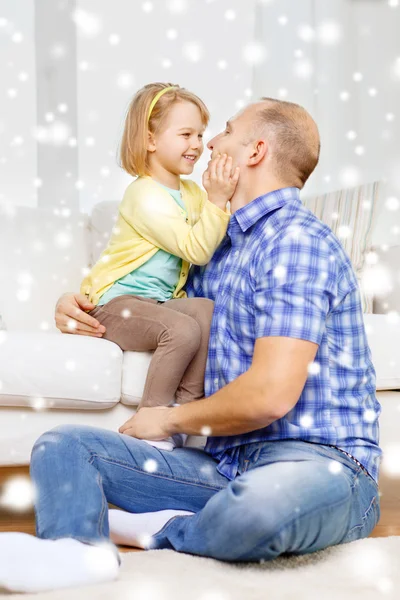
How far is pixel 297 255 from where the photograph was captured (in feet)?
3.97

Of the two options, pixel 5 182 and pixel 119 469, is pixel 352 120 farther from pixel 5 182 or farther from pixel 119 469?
pixel 119 469

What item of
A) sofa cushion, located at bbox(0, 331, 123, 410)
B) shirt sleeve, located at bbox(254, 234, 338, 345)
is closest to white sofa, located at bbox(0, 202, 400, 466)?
sofa cushion, located at bbox(0, 331, 123, 410)

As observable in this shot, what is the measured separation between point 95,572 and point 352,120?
2.76 m

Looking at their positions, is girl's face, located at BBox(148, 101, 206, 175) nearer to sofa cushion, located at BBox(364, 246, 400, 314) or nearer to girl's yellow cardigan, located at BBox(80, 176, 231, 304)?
girl's yellow cardigan, located at BBox(80, 176, 231, 304)

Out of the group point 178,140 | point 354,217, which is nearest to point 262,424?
point 178,140

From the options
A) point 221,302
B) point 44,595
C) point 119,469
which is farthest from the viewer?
point 221,302

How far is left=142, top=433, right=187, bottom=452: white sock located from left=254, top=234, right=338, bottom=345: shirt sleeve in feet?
1.01

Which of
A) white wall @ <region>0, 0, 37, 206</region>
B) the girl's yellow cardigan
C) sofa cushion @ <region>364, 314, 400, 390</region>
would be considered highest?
white wall @ <region>0, 0, 37, 206</region>

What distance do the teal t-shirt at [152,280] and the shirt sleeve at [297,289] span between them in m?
0.48

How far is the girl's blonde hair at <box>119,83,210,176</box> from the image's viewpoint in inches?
68.3

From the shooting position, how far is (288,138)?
55.0 inches

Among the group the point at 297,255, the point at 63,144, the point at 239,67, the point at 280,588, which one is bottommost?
the point at 280,588

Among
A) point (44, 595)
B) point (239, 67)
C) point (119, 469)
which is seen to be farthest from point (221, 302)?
point (239, 67)

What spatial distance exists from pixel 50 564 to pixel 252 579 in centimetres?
30
